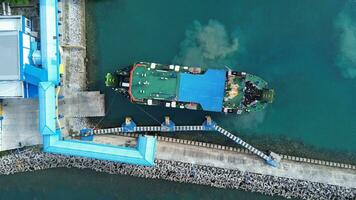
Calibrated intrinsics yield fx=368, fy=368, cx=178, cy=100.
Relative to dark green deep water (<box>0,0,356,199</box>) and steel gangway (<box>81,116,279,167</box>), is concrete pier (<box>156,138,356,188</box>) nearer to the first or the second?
steel gangway (<box>81,116,279,167</box>)

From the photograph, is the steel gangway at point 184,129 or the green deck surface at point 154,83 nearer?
the green deck surface at point 154,83

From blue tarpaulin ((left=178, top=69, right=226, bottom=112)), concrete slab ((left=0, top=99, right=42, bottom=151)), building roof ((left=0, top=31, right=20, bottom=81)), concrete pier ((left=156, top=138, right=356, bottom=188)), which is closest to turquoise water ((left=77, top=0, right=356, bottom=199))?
concrete pier ((left=156, top=138, right=356, bottom=188))

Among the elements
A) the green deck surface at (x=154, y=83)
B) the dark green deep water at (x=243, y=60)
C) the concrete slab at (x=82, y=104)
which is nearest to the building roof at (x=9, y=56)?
the concrete slab at (x=82, y=104)

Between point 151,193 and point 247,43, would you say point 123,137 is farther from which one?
point 247,43

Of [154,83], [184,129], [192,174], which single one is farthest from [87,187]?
[154,83]

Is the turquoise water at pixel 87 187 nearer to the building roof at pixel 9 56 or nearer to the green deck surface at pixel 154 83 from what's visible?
the green deck surface at pixel 154 83

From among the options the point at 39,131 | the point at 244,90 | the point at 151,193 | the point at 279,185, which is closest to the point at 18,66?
the point at 39,131
